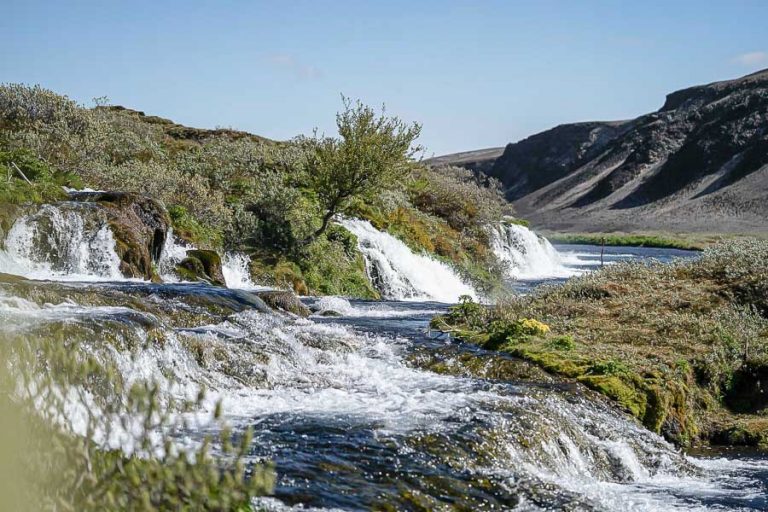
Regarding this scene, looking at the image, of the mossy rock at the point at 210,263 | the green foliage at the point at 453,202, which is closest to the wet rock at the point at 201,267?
the mossy rock at the point at 210,263

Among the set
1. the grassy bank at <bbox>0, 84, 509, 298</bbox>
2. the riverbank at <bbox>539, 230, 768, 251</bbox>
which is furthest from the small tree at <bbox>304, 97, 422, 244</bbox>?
the riverbank at <bbox>539, 230, 768, 251</bbox>

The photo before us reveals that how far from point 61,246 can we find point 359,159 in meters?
11.8

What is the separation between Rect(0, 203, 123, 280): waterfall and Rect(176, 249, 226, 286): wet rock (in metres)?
2.66

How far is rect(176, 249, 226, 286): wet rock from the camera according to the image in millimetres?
21703

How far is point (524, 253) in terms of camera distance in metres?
47.9

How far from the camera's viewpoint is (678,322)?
1645 cm

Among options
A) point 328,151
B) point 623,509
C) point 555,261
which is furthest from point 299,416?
point 555,261

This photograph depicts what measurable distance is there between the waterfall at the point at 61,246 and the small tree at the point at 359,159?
8.83 meters

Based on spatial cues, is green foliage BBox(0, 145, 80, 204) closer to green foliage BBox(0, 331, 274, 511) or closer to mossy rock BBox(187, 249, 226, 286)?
mossy rock BBox(187, 249, 226, 286)

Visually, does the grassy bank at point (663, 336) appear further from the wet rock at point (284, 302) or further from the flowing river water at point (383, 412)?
the wet rock at point (284, 302)

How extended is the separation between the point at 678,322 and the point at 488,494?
33.7 ft

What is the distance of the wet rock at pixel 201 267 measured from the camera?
71.2ft

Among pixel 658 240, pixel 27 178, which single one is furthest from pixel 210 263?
pixel 658 240

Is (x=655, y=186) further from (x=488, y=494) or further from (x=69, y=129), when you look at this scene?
(x=488, y=494)
